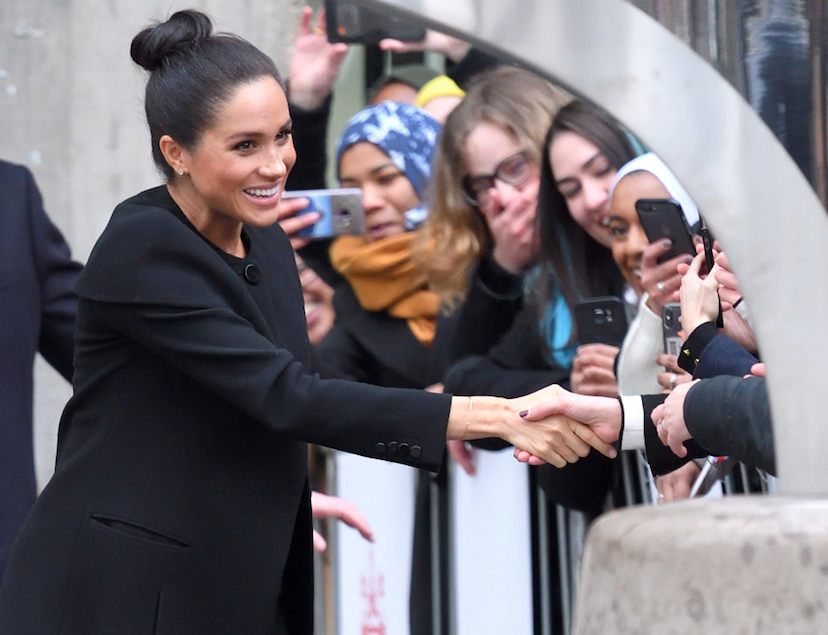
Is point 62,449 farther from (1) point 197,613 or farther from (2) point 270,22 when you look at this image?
(2) point 270,22

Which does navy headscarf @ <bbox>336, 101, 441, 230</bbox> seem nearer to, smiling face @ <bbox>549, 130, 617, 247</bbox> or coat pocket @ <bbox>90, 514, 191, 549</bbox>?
smiling face @ <bbox>549, 130, 617, 247</bbox>

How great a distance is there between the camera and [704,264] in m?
3.13

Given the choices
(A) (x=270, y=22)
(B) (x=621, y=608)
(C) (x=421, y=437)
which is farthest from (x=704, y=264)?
(A) (x=270, y=22)

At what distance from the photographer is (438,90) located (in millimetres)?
4762

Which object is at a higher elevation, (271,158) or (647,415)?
(271,158)

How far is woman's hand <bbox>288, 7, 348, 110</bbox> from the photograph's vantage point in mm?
4898

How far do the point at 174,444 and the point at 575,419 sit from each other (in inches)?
28.0

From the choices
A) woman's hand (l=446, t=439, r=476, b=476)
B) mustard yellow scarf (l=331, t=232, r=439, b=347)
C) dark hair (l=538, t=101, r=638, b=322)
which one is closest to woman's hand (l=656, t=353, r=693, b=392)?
dark hair (l=538, t=101, r=638, b=322)

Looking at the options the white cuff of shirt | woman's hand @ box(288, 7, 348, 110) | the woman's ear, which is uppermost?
woman's hand @ box(288, 7, 348, 110)

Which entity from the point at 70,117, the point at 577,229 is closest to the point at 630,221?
the point at 577,229

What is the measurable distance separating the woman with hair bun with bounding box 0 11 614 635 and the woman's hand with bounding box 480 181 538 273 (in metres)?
1.16

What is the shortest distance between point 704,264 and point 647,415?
356mm

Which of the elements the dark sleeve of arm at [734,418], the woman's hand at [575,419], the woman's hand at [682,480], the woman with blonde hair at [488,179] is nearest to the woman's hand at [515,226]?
the woman with blonde hair at [488,179]

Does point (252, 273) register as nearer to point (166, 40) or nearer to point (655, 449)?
point (166, 40)
